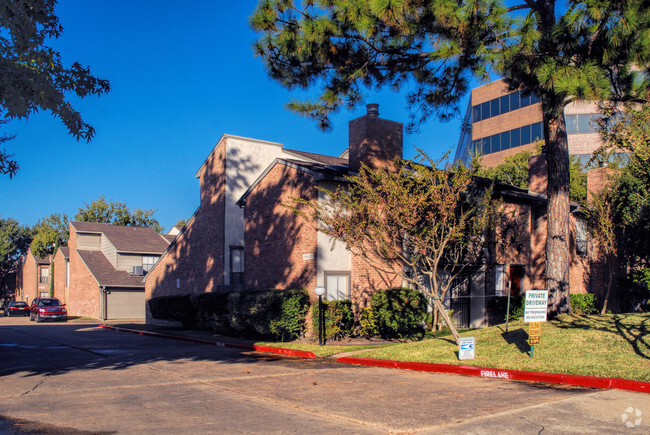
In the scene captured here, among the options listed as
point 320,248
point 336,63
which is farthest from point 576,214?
point 336,63

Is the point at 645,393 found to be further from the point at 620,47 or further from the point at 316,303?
the point at 316,303

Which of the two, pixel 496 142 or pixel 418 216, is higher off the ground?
pixel 496 142

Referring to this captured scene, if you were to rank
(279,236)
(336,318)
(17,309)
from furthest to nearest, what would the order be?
(17,309), (279,236), (336,318)

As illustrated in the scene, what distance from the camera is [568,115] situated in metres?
54.9

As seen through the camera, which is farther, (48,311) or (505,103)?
(505,103)

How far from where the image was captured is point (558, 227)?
16.4 metres

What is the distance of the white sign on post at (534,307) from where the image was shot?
476 inches

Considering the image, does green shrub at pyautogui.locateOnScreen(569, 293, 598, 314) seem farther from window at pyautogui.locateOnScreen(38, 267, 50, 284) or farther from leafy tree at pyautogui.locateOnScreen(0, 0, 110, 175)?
window at pyautogui.locateOnScreen(38, 267, 50, 284)

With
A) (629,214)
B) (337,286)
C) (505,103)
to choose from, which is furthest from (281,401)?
(505,103)

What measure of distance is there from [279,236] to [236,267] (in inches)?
265

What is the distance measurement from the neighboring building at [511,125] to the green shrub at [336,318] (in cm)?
3471

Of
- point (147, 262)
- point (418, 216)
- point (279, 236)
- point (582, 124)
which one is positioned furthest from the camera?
point (582, 124)

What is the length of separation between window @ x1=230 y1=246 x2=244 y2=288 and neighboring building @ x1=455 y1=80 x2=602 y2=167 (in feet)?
96.4

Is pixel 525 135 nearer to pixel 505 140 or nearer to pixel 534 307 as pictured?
pixel 505 140
